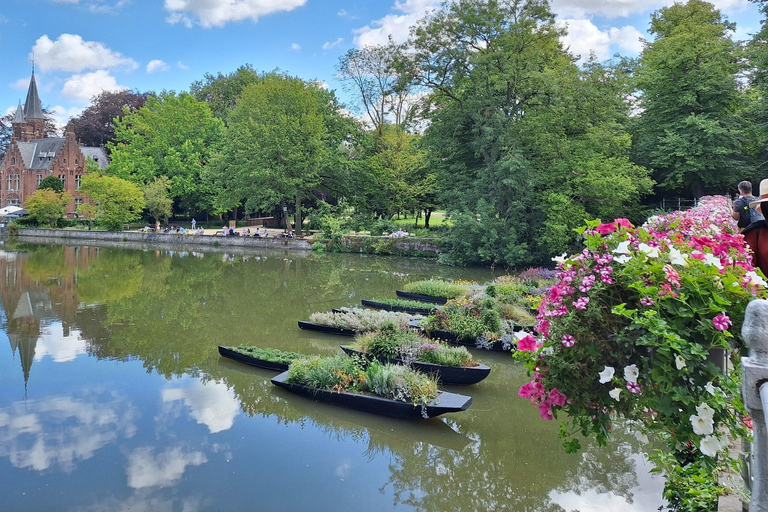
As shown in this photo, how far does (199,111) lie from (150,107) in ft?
26.7

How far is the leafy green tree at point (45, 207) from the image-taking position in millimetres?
44969

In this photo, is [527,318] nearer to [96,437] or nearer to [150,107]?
[96,437]

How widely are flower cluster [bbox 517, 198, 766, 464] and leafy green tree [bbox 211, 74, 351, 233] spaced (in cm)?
3202

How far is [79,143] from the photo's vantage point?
56.8m

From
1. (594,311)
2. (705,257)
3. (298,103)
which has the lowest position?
(594,311)

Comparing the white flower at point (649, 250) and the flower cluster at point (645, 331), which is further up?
the white flower at point (649, 250)

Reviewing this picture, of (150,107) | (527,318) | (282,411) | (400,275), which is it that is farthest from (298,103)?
(282,411)

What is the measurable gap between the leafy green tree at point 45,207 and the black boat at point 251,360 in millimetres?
44240

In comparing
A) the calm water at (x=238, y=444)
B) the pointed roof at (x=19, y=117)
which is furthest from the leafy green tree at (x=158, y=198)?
the pointed roof at (x=19, y=117)

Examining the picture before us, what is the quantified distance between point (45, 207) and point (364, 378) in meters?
48.3

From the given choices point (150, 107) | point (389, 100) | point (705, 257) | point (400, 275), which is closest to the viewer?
point (705, 257)

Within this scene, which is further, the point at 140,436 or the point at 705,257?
the point at 140,436

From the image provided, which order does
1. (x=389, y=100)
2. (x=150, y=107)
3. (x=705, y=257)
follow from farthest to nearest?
1. (x=150, y=107)
2. (x=389, y=100)
3. (x=705, y=257)

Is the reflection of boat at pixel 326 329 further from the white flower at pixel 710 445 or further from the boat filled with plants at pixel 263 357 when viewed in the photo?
the white flower at pixel 710 445
